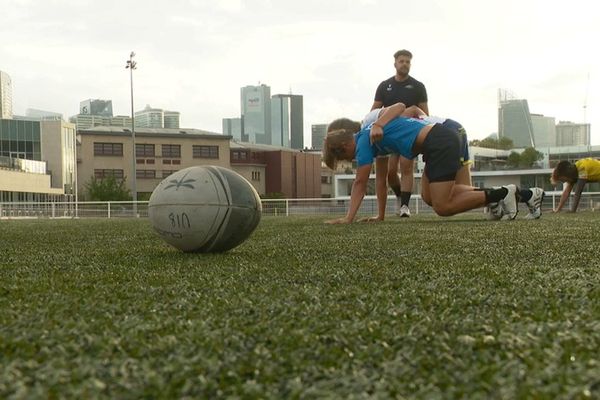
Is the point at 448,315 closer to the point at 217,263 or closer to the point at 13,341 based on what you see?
the point at 13,341

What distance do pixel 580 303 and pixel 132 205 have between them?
81.1ft

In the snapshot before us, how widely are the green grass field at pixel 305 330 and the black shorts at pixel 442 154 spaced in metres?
3.61

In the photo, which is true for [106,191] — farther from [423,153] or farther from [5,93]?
[5,93]

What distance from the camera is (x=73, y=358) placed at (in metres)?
1.43

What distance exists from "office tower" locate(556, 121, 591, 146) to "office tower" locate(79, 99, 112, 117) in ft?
352

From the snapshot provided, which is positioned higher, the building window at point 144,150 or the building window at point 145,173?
the building window at point 144,150

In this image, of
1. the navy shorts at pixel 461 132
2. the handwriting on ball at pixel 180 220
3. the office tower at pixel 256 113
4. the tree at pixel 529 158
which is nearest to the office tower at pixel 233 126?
the office tower at pixel 256 113

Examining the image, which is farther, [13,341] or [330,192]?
[330,192]

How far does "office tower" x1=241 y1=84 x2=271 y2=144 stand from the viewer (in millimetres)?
165250

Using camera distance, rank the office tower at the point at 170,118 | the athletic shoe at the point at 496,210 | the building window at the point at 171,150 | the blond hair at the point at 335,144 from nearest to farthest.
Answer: the blond hair at the point at 335,144 → the athletic shoe at the point at 496,210 → the building window at the point at 171,150 → the office tower at the point at 170,118

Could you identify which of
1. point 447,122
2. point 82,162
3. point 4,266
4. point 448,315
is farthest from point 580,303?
point 82,162

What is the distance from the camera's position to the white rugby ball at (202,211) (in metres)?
3.98

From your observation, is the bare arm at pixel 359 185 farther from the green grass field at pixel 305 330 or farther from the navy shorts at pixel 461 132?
the green grass field at pixel 305 330

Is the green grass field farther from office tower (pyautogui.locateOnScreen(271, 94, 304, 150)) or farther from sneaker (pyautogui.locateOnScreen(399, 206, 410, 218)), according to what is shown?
office tower (pyautogui.locateOnScreen(271, 94, 304, 150))
